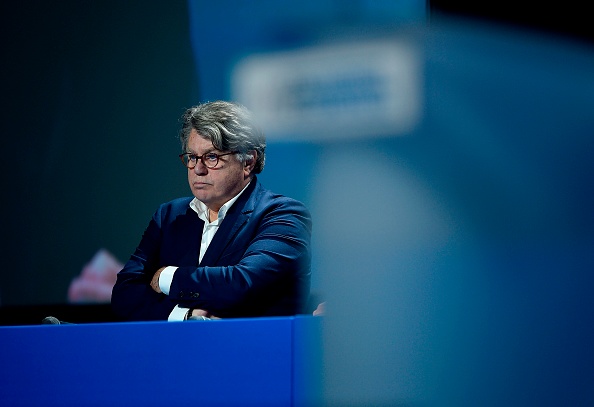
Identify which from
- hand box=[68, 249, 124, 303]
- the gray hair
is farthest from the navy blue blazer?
hand box=[68, 249, 124, 303]

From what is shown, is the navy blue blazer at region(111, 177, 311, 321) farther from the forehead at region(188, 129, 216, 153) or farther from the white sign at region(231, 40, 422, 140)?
the white sign at region(231, 40, 422, 140)

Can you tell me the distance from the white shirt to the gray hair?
0.16 metres

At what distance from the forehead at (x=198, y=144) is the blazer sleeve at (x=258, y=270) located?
0.27 metres

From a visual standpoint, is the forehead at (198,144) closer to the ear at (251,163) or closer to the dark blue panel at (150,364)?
the ear at (251,163)

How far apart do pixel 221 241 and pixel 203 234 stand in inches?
4.9

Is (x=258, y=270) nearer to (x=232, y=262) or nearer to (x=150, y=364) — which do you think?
(x=232, y=262)

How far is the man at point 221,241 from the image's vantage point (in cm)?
A: 236

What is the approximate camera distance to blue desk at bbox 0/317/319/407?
6.23 feet

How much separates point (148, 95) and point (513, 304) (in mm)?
2040

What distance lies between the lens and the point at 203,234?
8.74 ft

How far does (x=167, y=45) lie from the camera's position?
3547 mm

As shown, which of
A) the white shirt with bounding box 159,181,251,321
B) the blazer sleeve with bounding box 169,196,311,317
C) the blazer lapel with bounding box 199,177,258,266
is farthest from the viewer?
the blazer lapel with bounding box 199,177,258,266

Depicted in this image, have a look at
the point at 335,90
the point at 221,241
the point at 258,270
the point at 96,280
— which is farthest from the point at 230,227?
the point at 96,280

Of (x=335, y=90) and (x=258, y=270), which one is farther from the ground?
(x=335, y=90)
